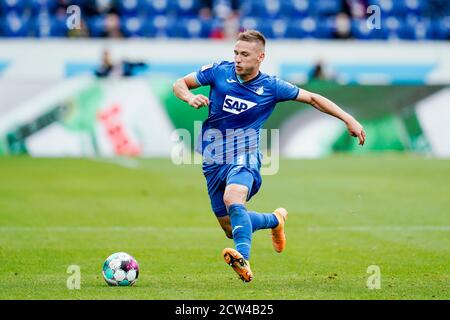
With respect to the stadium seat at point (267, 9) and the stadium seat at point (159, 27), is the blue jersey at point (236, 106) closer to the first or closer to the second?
the stadium seat at point (159, 27)

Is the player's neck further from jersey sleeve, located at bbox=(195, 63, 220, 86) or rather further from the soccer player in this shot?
jersey sleeve, located at bbox=(195, 63, 220, 86)

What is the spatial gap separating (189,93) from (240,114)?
61 centimetres

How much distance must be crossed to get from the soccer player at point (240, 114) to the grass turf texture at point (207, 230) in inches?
32.4

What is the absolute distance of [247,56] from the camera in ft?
31.4

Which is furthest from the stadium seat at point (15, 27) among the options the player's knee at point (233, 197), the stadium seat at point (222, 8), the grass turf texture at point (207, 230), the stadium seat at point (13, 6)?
the player's knee at point (233, 197)

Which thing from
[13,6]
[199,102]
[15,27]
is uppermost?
[13,6]

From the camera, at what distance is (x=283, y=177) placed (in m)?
20.4

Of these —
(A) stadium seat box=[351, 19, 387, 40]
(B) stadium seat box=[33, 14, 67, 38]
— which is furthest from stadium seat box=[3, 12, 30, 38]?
(A) stadium seat box=[351, 19, 387, 40]

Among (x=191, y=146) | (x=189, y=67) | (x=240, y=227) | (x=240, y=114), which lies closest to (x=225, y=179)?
(x=240, y=114)

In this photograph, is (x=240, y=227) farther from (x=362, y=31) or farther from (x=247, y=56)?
(x=362, y=31)

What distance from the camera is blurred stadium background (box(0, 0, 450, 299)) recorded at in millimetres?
10453
